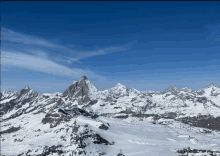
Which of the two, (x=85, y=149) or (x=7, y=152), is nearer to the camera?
(x=85, y=149)

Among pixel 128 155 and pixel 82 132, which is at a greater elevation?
pixel 82 132

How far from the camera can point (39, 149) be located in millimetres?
151250

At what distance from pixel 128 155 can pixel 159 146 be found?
46.7 metres

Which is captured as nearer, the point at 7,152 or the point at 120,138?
the point at 7,152

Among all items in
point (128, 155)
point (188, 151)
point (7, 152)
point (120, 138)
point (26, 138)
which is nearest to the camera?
point (128, 155)

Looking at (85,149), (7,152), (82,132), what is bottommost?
(7,152)

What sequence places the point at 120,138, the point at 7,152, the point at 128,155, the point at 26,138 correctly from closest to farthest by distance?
the point at 128,155, the point at 7,152, the point at 120,138, the point at 26,138

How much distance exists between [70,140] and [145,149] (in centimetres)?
7868

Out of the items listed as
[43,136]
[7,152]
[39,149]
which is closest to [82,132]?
[39,149]

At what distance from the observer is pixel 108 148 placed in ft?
511

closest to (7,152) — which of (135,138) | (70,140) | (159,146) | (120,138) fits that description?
(70,140)

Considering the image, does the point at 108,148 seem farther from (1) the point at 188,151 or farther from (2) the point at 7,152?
(2) the point at 7,152

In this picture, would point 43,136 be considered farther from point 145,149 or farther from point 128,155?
point 145,149

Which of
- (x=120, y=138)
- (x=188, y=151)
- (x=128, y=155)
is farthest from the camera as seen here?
(x=120, y=138)
